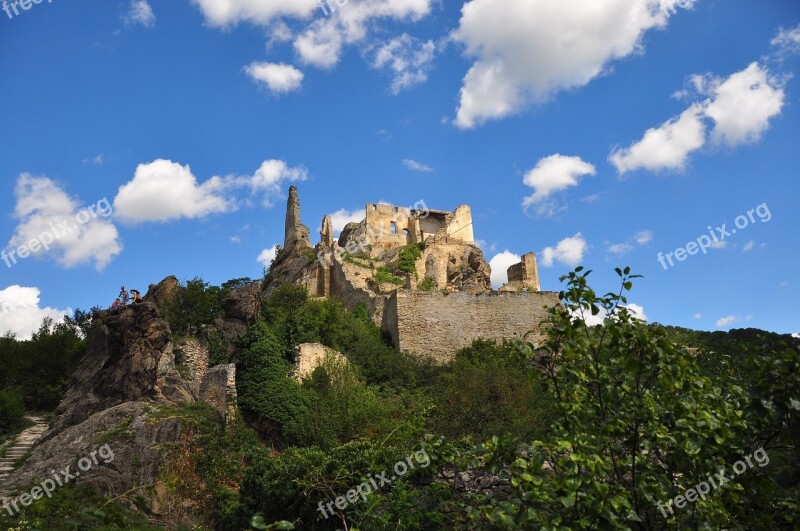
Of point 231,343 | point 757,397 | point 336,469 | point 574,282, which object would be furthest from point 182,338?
point 757,397

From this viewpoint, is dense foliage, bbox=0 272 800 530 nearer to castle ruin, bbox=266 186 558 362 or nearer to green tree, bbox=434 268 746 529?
green tree, bbox=434 268 746 529

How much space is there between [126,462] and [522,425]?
34.8 feet

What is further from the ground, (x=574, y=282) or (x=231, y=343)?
(x=231, y=343)

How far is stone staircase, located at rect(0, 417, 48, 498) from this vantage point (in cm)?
1678

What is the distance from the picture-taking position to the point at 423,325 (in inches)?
1102

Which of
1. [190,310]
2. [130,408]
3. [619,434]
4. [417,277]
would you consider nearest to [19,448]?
[130,408]

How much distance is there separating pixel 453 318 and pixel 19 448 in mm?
17679

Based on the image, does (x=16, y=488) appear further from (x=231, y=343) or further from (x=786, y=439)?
(x=786, y=439)

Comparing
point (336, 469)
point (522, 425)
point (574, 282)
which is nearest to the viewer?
point (574, 282)

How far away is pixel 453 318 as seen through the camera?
2845 centimetres

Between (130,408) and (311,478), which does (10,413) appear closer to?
(130,408)

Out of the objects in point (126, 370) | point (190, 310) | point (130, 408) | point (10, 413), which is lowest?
point (130, 408)

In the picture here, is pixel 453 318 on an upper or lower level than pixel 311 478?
upper

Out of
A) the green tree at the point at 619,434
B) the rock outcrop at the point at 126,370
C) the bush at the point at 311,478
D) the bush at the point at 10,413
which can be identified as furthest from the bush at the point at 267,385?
the green tree at the point at 619,434
